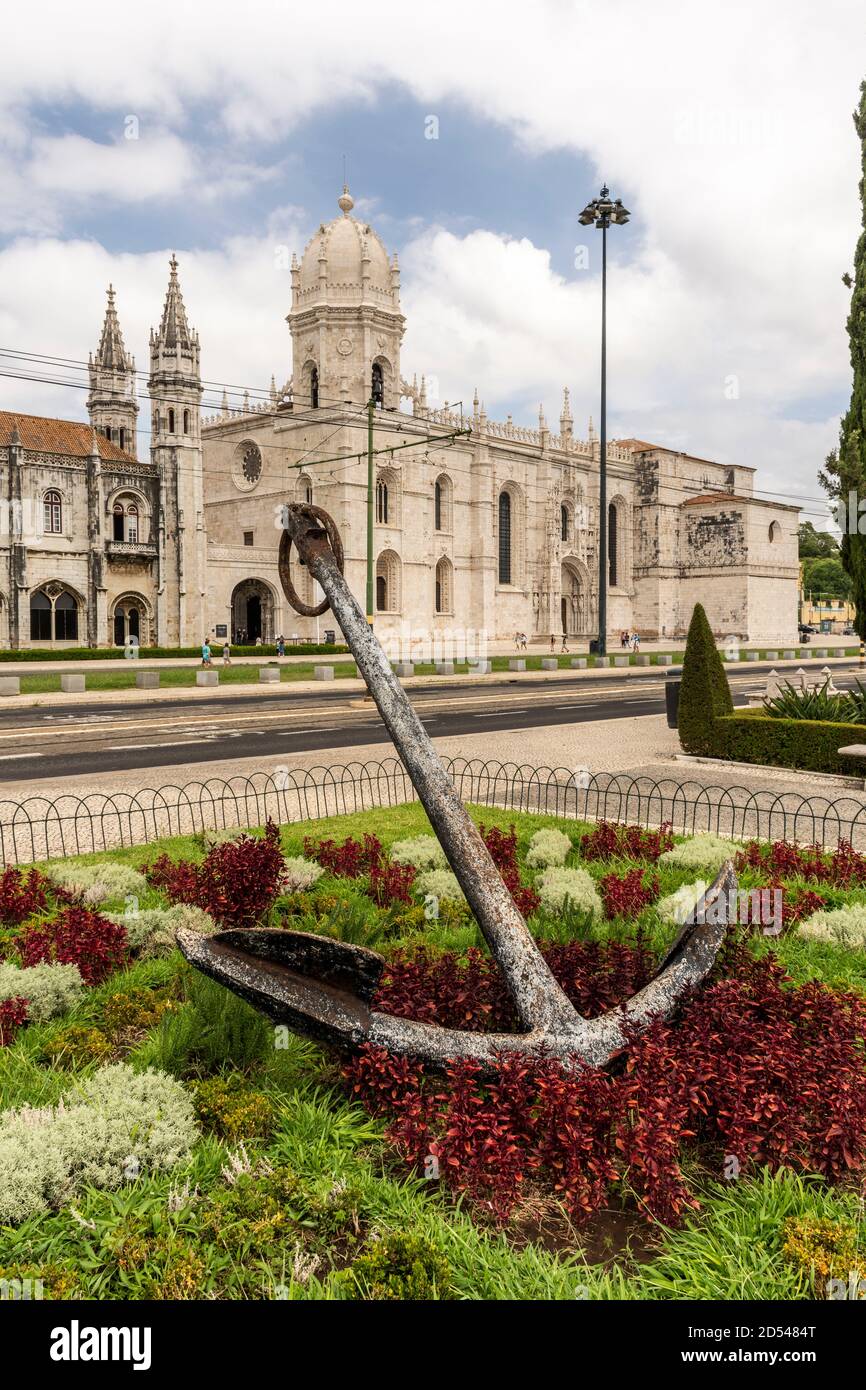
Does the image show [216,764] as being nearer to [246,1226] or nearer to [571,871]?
[571,871]

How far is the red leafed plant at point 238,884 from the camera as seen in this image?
21.7 feet

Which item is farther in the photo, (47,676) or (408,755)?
(47,676)

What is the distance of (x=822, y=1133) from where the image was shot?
3.62 m

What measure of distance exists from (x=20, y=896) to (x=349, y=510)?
49274 mm

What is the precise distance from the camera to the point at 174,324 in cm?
4872

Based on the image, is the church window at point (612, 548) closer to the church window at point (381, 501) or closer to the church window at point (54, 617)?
the church window at point (381, 501)

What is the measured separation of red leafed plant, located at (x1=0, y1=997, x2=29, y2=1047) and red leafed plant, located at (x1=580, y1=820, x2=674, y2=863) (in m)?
5.29

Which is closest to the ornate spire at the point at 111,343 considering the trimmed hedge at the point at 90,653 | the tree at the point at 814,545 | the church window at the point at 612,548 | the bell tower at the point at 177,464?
the bell tower at the point at 177,464

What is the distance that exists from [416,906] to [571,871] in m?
1.36

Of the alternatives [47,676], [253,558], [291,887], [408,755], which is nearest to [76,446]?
[253,558]

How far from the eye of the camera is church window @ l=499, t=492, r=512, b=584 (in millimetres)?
66250

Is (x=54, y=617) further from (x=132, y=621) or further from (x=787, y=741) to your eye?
(x=787, y=741)
